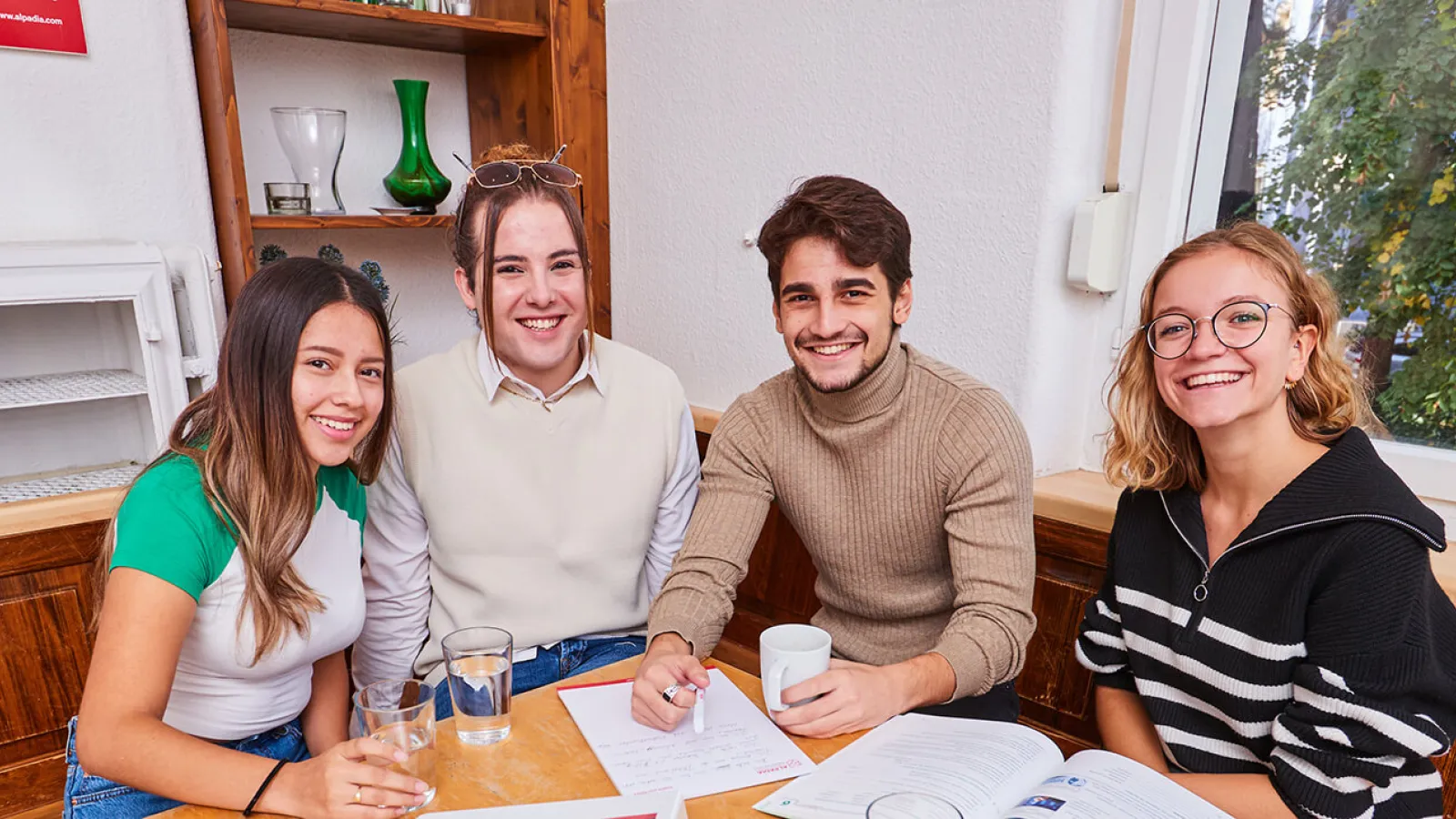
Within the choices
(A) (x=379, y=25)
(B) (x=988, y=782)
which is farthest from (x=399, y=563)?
(A) (x=379, y=25)

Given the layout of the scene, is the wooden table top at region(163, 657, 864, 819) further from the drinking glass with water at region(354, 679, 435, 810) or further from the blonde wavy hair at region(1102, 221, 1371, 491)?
the blonde wavy hair at region(1102, 221, 1371, 491)

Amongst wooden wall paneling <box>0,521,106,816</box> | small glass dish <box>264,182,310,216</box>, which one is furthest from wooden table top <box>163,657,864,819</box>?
small glass dish <box>264,182,310,216</box>

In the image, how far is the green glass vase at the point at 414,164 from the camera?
234 cm

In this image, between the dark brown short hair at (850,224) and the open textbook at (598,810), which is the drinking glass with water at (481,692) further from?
the dark brown short hair at (850,224)

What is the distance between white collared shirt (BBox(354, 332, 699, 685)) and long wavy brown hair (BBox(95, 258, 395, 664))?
1.13 ft

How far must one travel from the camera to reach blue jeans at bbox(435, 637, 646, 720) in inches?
59.2

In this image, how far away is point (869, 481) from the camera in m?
1.37

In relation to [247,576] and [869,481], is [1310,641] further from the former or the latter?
[247,576]

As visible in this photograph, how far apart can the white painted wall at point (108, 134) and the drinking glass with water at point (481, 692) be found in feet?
5.50

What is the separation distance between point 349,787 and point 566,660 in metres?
0.69

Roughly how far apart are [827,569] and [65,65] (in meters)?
2.01

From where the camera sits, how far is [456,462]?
1519mm

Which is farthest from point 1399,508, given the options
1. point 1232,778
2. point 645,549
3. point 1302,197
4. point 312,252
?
point 312,252

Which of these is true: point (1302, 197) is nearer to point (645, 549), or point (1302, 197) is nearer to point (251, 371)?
point (645, 549)
